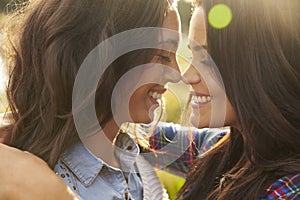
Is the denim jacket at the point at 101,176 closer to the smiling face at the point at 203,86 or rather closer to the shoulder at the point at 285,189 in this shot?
the smiling face at the point at 203,86

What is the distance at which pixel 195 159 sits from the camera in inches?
109

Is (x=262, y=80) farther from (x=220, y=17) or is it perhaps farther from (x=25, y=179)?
(x=25, y=179)

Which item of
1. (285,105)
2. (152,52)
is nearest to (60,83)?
(152,52)

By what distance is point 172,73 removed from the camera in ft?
8.19

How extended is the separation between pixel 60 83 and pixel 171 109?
3.76 meters

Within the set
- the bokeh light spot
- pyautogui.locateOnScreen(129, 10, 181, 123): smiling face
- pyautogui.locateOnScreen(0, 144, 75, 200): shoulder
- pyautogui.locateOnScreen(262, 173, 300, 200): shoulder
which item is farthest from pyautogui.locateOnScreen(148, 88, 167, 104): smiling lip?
pyautogui.locateOnScreen(0, 144, 75, 200): shoulder

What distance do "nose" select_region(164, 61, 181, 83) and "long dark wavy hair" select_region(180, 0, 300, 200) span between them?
236mm

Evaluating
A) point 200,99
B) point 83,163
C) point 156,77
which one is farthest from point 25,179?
point 200,99

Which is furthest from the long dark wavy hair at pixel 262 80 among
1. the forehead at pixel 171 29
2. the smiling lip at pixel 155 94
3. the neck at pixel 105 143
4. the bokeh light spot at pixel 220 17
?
the neck at pixel 105 143

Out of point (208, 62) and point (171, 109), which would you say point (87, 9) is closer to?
point (208, 62)

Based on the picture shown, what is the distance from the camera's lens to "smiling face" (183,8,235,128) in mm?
2373

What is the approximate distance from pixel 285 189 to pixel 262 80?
0.40 meters

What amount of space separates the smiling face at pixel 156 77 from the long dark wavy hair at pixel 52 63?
0.63 ft

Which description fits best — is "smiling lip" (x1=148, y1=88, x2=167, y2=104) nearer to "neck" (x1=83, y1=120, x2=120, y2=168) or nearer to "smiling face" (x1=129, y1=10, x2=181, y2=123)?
"smiling face" (x1=129, y1=10, x2=181, y2=123)
